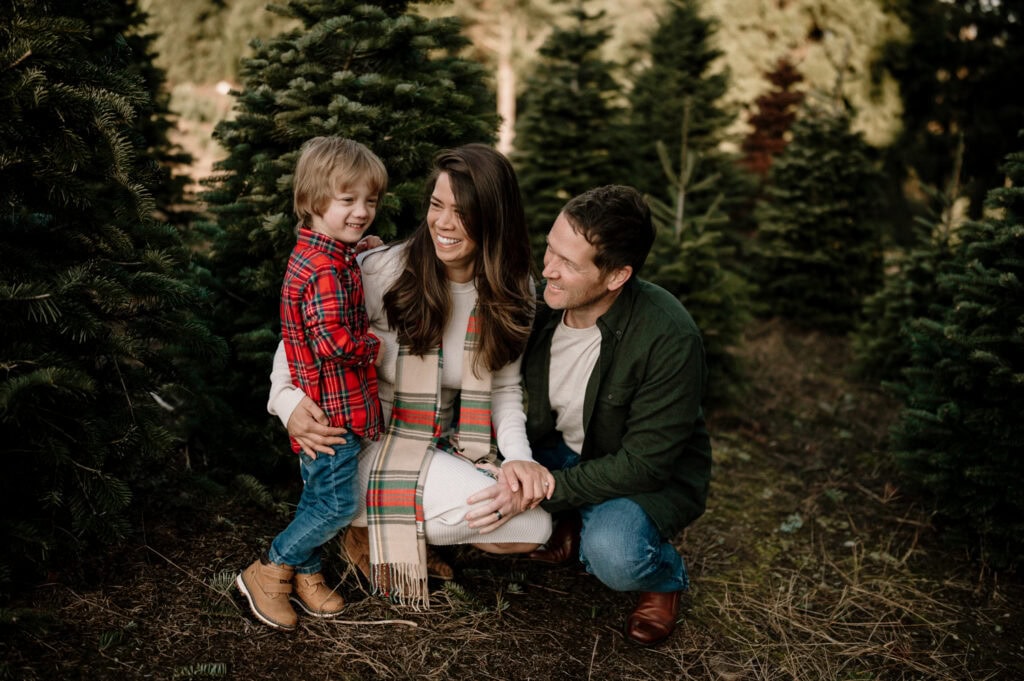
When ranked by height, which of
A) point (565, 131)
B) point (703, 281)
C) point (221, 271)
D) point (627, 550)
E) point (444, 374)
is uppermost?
point (565, 131)

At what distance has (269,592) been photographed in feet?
7.94

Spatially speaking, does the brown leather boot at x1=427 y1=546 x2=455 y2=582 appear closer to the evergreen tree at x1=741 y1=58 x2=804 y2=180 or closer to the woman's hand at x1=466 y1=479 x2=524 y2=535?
the woman's hand at x1=466 y1=479 x2=524 y2=535

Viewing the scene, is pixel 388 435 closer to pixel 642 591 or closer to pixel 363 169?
pixel 363 169

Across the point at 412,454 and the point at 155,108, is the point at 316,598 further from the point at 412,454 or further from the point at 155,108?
the point at 155,108

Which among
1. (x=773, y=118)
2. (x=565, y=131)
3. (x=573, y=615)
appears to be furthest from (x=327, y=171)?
(x=773, y=118)

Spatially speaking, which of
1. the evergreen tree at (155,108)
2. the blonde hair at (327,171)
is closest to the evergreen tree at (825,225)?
the evergreen tree at (155,108)

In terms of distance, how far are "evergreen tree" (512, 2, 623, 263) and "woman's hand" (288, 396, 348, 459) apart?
4371 millimetres

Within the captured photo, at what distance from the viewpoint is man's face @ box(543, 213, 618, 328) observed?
99.1 inches

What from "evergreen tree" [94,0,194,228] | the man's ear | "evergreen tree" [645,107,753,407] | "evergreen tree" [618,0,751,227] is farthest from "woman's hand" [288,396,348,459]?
"evergreen tree" [618,0,751,227]

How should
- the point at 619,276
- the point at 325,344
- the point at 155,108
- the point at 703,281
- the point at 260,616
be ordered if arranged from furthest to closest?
1. the point at 703,281
2. the point at 155,108
3. the point at 619,276
4. the point at 260,616
5. the point at 325,344

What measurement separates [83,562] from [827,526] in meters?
3.65

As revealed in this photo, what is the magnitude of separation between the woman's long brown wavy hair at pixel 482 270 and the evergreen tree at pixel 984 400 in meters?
2.33

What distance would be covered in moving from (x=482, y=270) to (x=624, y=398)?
2.48ft

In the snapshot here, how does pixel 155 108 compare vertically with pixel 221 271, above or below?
above
